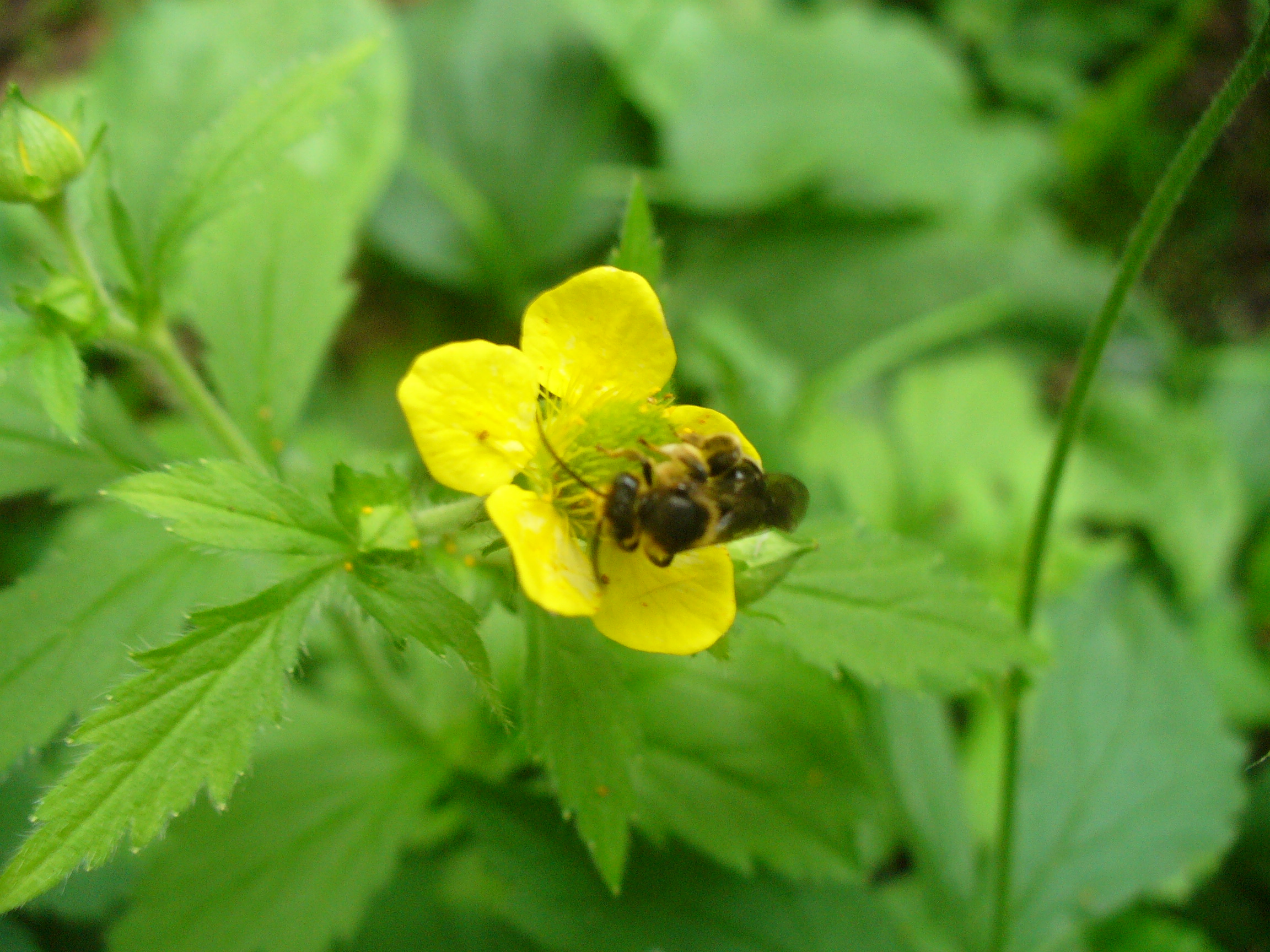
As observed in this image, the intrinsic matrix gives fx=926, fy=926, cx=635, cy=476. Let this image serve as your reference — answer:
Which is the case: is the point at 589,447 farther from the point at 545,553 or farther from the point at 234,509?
the point at 234,509

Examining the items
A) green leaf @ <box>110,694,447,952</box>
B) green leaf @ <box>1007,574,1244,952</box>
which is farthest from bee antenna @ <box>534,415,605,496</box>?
green leaf @ <box>1007,574,1244,952</box>

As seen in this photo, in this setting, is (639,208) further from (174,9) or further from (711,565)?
(174,9)

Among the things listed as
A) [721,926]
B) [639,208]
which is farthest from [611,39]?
[721,926]

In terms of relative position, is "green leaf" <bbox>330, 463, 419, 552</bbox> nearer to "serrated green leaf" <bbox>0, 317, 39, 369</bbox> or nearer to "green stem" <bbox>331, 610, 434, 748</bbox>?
"serrated green leaf" <bbox>0, 317, 39, 369</bbox>

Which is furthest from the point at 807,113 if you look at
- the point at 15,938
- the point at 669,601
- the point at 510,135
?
the point at 15,938

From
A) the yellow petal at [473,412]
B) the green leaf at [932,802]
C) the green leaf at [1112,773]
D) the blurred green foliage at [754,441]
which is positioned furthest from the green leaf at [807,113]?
the yellow petal at [473,412]
